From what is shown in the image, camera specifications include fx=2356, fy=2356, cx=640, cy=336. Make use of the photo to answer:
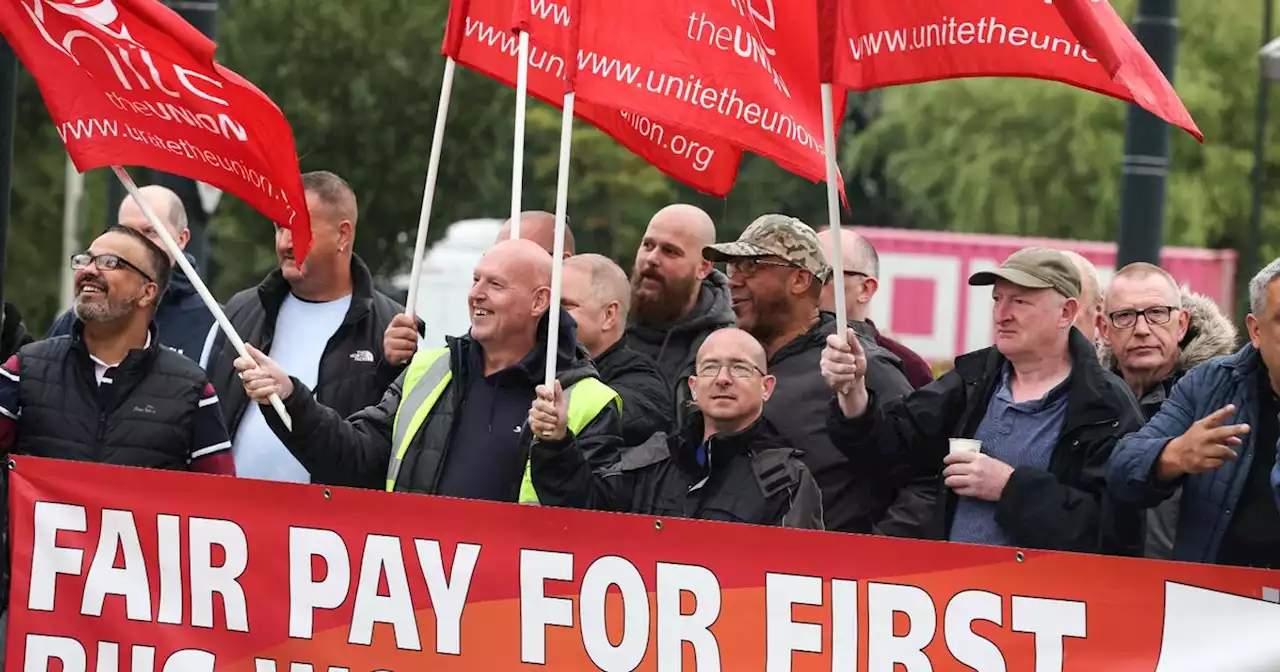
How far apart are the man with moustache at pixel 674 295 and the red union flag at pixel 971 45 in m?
1.91

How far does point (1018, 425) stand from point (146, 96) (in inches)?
106

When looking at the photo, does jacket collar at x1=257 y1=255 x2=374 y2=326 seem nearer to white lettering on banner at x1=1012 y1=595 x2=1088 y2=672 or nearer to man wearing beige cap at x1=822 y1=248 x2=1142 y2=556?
man wearing beige cap at x1=822 y1=248 x2=1142 y2=556

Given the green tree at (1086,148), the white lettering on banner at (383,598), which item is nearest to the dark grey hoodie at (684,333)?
the white lettering on banner at (383,598)

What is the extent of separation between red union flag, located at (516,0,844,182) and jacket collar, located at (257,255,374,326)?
161 cm

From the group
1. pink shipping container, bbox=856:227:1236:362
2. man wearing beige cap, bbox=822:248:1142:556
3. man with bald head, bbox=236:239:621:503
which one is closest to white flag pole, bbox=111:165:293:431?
man with bald head, bbox=236:239:621:503

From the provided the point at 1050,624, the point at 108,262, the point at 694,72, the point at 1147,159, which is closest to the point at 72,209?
the point at 1147,159

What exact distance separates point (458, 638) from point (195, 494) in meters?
0.86

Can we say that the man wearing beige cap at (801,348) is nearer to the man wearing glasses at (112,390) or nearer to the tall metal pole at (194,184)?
the man wearing glasses at (112,390)

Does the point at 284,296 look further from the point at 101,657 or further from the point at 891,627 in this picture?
the point at 891,627

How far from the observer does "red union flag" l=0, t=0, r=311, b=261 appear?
6.78 metres

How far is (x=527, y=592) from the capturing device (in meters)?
5.96

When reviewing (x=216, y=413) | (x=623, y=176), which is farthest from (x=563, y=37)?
(x=623, y=176)

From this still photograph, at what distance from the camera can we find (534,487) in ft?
20.7

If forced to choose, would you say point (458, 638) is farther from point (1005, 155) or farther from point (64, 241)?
point (1005, 155)
